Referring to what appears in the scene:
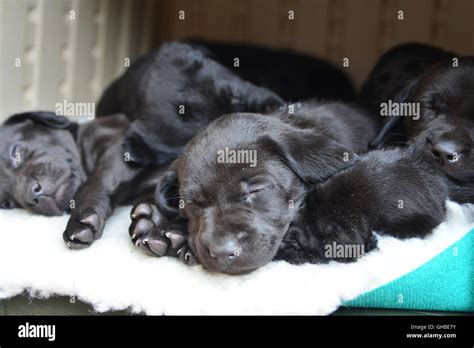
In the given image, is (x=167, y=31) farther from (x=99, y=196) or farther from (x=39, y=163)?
(x=99, y=196)

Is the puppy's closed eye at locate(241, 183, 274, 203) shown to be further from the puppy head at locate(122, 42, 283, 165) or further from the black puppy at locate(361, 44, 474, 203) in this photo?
the puppy head at locate(122, 42, 283, 165)

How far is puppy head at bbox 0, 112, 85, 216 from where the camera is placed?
7.03ft

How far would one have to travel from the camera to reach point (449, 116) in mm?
1896

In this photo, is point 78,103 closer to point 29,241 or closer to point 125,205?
point 125,205

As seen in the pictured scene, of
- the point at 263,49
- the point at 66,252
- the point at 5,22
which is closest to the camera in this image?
the point at 66,252

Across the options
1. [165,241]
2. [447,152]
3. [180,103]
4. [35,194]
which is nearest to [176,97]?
[180,103]

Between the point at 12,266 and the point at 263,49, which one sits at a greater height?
the point at 263,49

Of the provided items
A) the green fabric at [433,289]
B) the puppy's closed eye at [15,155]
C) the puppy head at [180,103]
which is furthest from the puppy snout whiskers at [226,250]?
the puppy's closed eye at [15,155]

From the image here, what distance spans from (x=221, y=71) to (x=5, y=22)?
0.92 metres

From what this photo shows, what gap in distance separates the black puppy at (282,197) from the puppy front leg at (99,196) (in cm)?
16

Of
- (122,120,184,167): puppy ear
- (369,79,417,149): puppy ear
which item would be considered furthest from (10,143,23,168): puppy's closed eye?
(369,79,417,149): puppy ear

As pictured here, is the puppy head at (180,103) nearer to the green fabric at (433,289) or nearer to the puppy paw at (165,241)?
the puppy paw at (165,241)

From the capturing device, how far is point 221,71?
7.85ft

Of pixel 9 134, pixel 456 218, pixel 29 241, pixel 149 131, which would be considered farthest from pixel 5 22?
pixel 456 218
